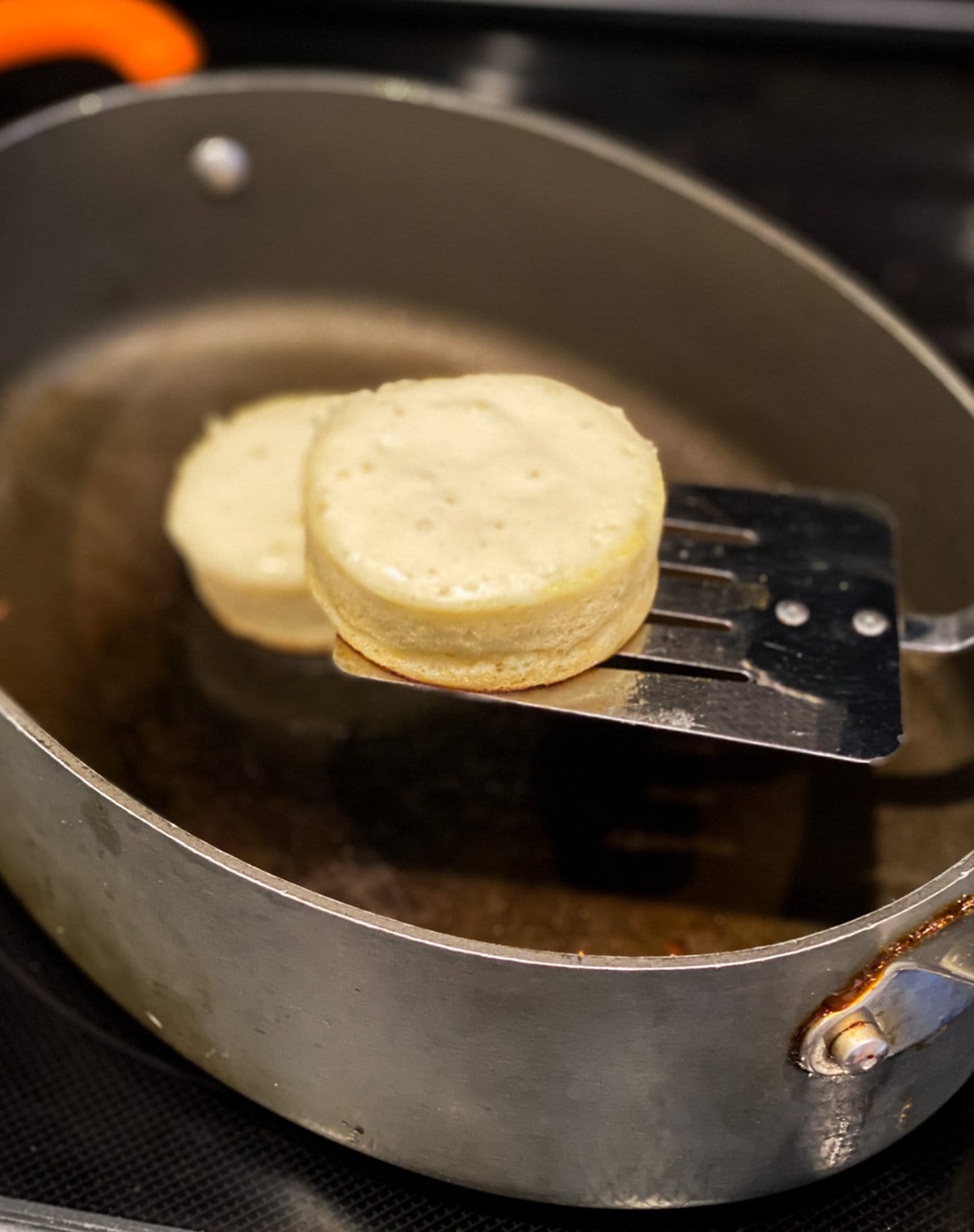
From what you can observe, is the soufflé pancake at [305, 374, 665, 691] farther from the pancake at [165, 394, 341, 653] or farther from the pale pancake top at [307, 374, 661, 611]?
the pancake at [165, 394, 341, 653]

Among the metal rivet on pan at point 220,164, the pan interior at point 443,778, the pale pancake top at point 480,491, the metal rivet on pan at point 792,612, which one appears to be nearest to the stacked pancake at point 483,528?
the pale pancake top at point 480,491

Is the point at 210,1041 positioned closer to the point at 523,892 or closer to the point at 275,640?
the point at 523,892

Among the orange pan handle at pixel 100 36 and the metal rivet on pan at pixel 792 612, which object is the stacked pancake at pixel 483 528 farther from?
the orange pan handle at pixel 100 36

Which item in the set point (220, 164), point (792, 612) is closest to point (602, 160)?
point (220, 164)

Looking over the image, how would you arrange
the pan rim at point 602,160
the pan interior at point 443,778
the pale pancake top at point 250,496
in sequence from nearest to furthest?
1. the pan rim at point 602,160
2. the pan interior at point 443,778
3. the pale pancake top at point 250,496

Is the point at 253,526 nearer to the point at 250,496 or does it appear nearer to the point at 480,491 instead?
the point at 250,496

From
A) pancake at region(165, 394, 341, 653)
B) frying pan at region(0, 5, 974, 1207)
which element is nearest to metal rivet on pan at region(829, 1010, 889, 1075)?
frying pan at region(0, 5, 974, 1207)
